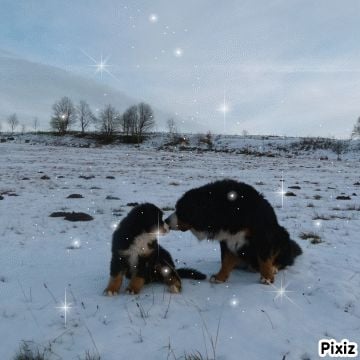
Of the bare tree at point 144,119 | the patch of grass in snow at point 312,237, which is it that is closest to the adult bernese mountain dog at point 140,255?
the patch of grass in snow at point 312,237

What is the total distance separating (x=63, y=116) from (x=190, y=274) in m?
94.6

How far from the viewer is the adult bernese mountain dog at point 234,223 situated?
5.05 metres

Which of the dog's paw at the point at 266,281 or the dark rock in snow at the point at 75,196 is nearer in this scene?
the dog's paw at the point at 266,281

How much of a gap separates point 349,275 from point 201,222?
2327 millimetres

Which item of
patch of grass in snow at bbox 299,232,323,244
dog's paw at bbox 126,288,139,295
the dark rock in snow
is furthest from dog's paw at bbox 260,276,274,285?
the dark rock in snow

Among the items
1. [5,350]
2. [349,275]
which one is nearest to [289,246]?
[349,275]

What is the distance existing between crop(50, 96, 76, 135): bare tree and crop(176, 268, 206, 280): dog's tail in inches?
3550

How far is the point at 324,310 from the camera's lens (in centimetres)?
434

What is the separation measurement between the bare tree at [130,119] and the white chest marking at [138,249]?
271 ft

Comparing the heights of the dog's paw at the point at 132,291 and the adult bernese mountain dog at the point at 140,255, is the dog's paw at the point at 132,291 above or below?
below

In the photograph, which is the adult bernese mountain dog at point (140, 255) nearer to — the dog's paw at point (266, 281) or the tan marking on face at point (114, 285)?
the tan marking on face at point (114, 285)

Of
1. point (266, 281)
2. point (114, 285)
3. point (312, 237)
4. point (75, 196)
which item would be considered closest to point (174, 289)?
point (114, 285)

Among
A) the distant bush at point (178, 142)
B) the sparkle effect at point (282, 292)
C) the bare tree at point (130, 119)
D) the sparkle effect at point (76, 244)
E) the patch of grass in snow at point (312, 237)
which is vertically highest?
the bare tree at point (130, 119)

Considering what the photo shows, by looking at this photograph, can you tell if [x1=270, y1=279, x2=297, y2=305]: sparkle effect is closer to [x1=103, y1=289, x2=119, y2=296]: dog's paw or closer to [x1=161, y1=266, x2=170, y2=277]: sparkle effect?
[x1=161, y1=266, x2=170, y2=277]: sparkle effect
